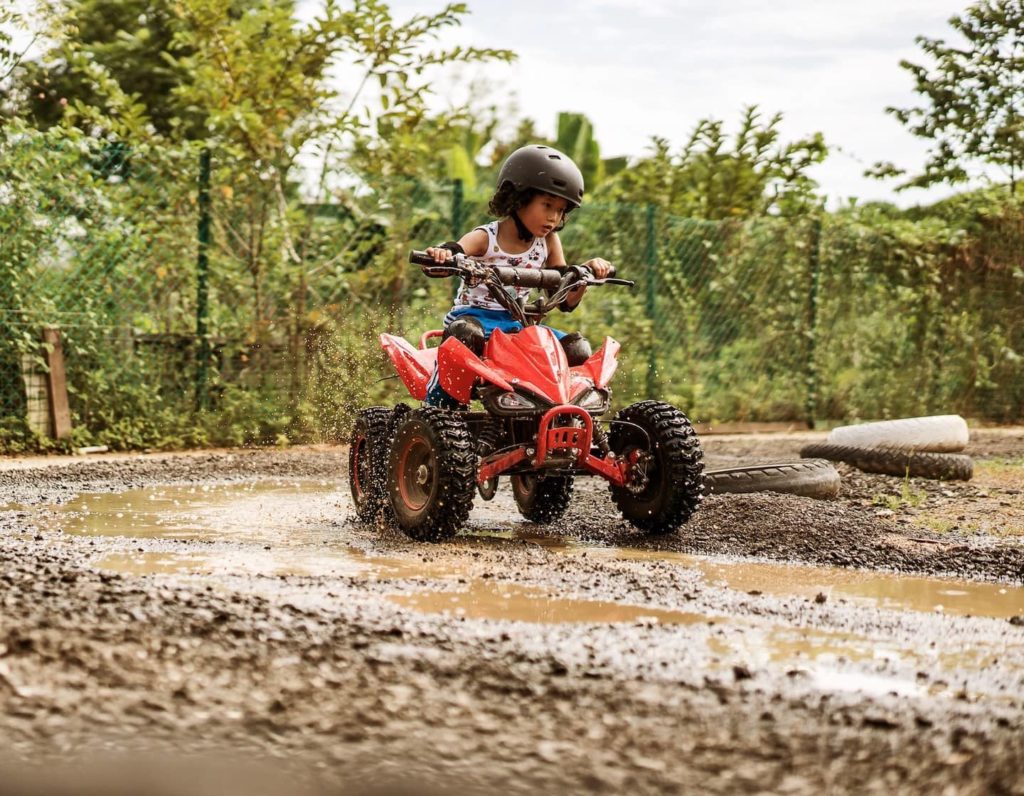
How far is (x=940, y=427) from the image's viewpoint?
10.6m

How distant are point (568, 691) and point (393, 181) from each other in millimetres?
9231

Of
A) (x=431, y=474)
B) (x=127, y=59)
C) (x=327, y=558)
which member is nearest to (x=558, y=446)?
(x=431, y=474)

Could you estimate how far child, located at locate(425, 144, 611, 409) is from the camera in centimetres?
665

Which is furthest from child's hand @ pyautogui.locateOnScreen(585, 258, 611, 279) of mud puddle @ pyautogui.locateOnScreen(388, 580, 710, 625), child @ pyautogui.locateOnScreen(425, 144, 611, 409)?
mud puddle @ pyautogui.locateOnScreen(388, 580, 710, 625)

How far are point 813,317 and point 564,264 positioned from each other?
935 centimetres

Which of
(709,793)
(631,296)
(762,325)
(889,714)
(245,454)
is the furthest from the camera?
(762,325)

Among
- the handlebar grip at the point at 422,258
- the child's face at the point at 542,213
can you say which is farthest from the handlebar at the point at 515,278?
the child's face at the point at 542,213

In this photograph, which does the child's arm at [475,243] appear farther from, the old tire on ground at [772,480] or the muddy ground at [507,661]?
the old tire on ground at [772,480]

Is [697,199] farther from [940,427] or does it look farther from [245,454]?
[245,454]

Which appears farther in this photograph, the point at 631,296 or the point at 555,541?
the point at 631,296

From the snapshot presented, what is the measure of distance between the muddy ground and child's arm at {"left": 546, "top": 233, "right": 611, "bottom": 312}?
124 centimetres

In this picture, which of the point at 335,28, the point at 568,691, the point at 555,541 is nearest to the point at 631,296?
the point at 335,28

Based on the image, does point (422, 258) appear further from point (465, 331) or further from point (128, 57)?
point (128, 57)

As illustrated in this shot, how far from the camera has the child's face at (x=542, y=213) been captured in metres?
6.78
